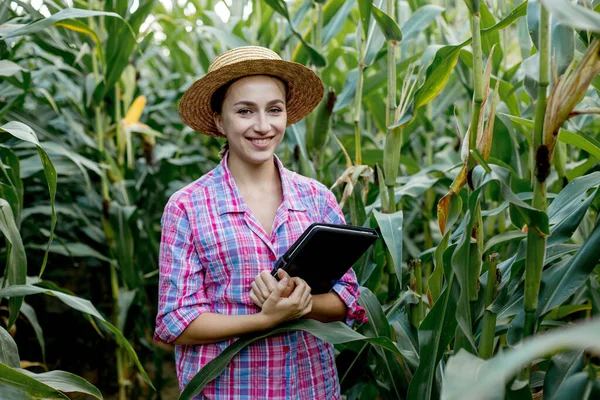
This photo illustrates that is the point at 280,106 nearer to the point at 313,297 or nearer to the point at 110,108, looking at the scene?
the point at 313,297

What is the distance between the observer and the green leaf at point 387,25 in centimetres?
148

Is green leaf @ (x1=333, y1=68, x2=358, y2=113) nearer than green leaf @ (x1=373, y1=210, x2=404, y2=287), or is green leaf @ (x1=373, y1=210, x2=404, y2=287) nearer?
green leaf @ (x1=373, y1=210, x2=404, y2=287)

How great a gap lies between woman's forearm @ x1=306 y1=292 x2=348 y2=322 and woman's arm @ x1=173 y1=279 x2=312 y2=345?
0.05m

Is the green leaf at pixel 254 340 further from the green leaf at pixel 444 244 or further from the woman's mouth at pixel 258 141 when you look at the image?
the woman's mouth at pixel 258 141

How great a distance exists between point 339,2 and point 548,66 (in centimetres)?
117

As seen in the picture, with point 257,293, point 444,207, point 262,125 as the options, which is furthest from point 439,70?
point 257,293

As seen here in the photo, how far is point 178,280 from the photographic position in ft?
4.31

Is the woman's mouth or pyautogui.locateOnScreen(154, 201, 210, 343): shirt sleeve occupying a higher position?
the woman's mouth

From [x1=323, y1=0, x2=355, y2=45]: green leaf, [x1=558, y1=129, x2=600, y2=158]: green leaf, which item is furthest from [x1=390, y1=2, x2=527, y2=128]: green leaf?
[x1=323, y1=0, x2=355, y2=45]: green leaf

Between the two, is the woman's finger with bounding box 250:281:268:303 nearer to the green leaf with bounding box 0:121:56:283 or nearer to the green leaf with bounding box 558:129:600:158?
the green leaf with bounding box 0:121:56:283

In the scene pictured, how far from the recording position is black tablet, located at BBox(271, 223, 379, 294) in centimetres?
120

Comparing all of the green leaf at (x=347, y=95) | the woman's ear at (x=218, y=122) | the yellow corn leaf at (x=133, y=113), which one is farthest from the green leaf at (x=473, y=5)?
the yellow corn leaf at (x=133, y=113)

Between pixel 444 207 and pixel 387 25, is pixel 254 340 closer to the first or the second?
pixel 444 207

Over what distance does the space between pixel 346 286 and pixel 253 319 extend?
0.25m
